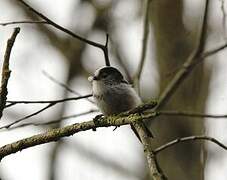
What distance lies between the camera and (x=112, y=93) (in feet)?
7.57

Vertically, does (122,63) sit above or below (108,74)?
above

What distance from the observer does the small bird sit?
7.45 feet

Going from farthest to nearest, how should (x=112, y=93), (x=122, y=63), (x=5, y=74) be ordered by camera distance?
(x=122, y=63) < (x=112, y=93) < (x=5, y=74)

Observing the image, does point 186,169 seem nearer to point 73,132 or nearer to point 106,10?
point 106,10

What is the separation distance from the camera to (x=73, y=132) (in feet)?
5.77

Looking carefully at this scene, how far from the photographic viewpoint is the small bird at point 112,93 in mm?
2271

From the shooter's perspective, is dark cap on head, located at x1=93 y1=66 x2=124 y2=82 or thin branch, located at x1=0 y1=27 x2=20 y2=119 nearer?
thin branch, located at x1=0 y1=27 x2=20 y2=119

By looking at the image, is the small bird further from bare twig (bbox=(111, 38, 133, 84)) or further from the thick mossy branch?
bare twig (bbox=(111, 38, 133, 84))

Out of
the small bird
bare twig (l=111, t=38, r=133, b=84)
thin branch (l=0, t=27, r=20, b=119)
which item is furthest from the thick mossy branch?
bare twig (l=111, t=38, r=133, b=84)

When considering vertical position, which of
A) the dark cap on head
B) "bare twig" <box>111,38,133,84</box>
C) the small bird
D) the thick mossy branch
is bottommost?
the thick mossy branch

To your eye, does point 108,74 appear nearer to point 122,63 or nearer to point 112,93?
point 112,93

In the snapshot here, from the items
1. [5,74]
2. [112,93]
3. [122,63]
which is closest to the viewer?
[5,74]

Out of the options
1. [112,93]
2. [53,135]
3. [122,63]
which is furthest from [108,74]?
[122,63]

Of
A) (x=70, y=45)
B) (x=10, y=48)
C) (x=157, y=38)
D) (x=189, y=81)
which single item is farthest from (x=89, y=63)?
(x=10, y=48)
